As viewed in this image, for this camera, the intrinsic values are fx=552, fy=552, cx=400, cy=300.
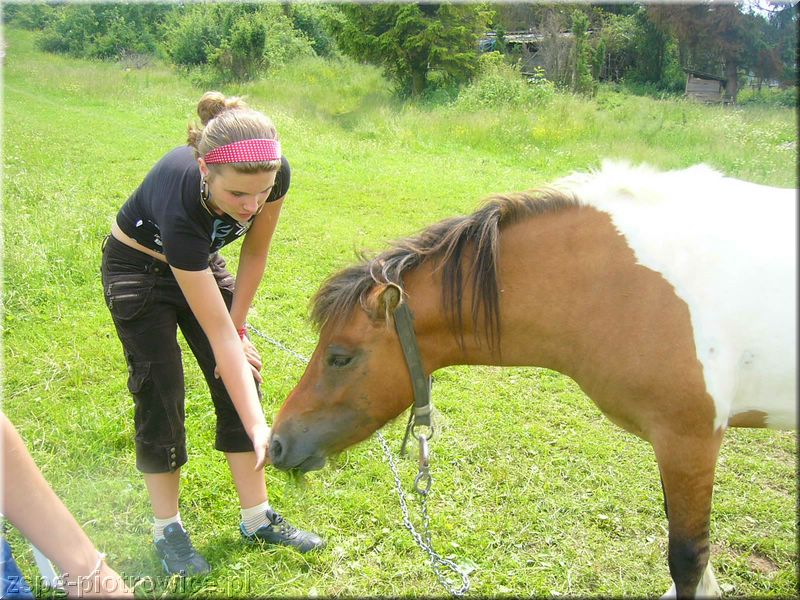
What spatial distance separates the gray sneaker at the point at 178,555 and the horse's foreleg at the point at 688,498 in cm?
207

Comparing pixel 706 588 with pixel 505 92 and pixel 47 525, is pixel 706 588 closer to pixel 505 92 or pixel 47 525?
pixel 47 525

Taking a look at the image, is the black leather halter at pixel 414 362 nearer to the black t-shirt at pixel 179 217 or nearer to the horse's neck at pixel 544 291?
the horse's neck at pixel 544 291

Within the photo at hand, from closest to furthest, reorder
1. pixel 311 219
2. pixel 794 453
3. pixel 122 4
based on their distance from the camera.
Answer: pixel 794 453, pixel 311 219, pixel 122 4

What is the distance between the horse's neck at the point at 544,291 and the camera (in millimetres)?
2119

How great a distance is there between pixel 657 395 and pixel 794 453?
7.29 ft

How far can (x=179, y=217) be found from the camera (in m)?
2.07

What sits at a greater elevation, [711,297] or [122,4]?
[122,4]

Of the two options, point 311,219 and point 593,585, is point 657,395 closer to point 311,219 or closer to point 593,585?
point 593,585

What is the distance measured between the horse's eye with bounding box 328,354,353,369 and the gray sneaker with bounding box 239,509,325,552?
1096 mm

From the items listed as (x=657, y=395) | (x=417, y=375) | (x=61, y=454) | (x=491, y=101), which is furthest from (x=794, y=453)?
(x=491, y=101)

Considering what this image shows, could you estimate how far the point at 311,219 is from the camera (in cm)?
766

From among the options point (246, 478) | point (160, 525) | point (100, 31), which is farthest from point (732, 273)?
point (100, 31)

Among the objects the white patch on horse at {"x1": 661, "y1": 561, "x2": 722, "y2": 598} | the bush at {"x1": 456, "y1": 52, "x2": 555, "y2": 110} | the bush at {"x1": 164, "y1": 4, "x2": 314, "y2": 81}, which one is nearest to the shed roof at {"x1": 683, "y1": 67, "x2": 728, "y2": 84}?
the bush at {"x1": 456, "y1": 52, "x2": 555, "y2": 110}

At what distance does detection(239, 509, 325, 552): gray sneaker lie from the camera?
2748 mm
